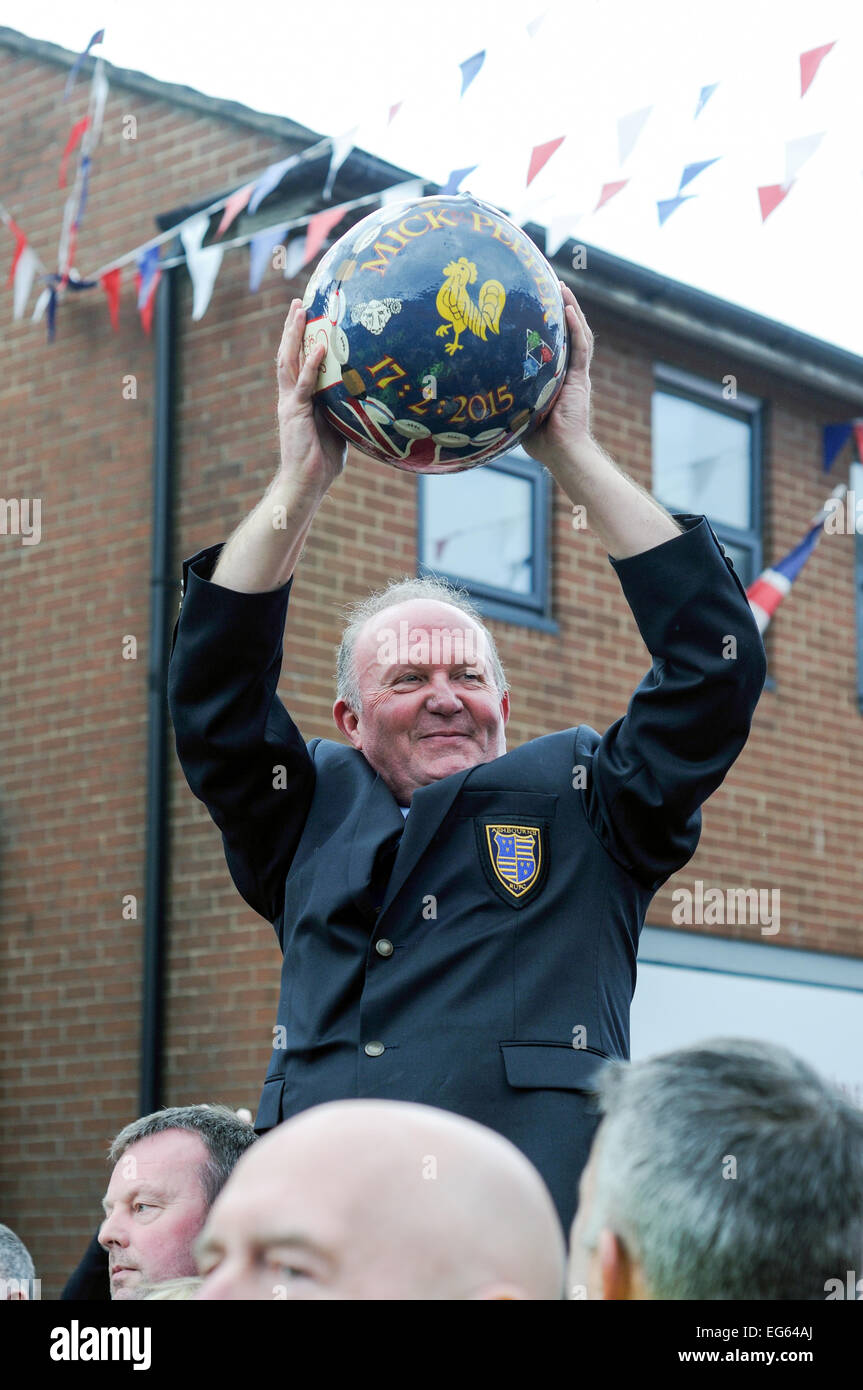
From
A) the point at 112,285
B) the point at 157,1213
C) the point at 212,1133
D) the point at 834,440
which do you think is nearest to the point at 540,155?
the point at 112,285

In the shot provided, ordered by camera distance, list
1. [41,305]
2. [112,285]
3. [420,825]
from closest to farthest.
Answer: [420,825]
[112,285]
[41,305]

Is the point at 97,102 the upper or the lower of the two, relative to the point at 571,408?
upper

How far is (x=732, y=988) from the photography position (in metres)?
9.76

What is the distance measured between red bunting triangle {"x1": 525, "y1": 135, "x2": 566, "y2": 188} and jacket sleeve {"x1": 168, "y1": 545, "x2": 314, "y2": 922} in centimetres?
453

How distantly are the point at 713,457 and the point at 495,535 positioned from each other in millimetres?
1777

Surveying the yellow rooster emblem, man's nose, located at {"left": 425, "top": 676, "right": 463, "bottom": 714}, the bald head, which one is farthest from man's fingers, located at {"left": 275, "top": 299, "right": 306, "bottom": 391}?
the bald head

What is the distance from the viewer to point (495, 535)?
9586 mm

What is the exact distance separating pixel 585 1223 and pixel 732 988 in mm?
8158

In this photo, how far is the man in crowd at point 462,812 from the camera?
3215 millimetres

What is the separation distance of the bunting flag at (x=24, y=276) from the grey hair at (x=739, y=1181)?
823 centimetres

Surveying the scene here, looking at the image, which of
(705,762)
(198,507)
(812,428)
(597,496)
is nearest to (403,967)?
(705,762)

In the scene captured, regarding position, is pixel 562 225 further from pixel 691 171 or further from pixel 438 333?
pixel 438 333
